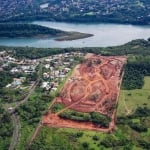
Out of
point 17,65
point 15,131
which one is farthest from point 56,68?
point 15,131

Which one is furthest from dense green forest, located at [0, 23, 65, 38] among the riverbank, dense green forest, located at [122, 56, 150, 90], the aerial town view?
dense green forest, located at [122, 56, 150, 90]

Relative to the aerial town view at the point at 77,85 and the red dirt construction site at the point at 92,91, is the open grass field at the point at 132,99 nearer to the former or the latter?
the aerial town view at the point at 77,85

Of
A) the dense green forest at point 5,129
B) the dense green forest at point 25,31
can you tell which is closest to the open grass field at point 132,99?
the dense green forest at point 5,129

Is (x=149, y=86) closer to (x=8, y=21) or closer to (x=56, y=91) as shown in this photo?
(x=56, y=91)

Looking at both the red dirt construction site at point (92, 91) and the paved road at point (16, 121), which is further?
the red dirt construction site at point (92, 91)

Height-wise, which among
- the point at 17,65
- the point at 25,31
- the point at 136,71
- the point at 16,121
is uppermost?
the point at 25,31

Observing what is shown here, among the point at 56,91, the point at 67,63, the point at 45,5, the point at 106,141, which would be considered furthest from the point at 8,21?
the point at 106,141

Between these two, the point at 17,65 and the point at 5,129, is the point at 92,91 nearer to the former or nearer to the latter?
the point at 5,129
